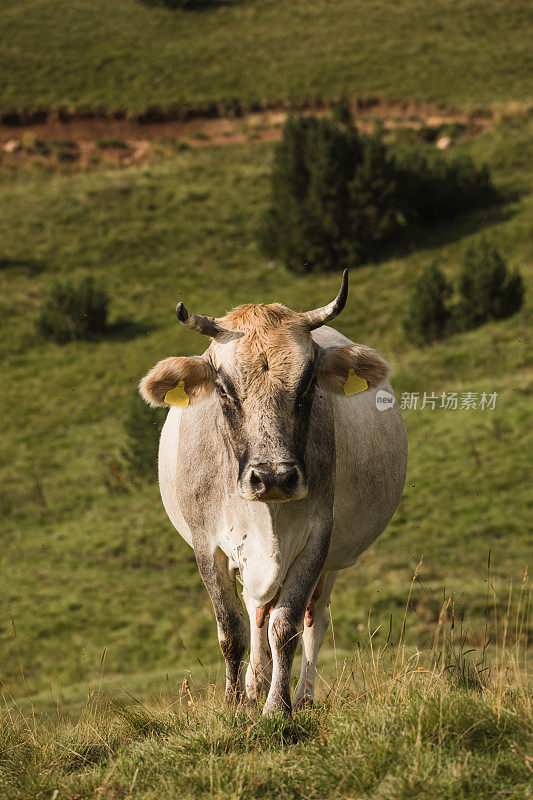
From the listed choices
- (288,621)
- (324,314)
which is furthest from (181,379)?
(288,621)

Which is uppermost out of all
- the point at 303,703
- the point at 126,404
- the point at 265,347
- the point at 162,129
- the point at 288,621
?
the point at 162,129

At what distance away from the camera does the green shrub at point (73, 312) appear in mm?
31859

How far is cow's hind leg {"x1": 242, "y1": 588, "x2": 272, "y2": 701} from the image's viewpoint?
5145mm

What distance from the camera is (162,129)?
189ft

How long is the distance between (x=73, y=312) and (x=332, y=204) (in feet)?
40.7

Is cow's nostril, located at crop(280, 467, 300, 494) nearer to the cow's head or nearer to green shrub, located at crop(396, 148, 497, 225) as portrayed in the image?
the cow's head

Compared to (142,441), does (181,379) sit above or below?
above

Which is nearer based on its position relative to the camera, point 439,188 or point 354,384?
point 354,384

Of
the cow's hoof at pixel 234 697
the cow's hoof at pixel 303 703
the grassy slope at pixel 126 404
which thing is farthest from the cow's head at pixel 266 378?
the grassy slope at pixel 126 404

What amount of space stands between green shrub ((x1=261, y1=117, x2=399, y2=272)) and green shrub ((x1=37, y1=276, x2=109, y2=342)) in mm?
8733

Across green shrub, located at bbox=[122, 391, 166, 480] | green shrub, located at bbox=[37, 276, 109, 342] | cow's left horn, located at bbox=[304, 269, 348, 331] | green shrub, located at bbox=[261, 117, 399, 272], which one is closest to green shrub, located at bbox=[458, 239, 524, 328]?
green shrub, located at bbox=[261, 117, 399, 272]

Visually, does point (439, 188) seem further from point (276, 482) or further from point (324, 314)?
point (276, 482)

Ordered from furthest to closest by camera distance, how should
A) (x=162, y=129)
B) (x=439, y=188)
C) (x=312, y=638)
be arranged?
1. (x=162, y=129)
2. (x=439, y=188)
3. (x=312, y=638)

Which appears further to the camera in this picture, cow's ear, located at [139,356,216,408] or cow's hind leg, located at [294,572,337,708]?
cow's hind leg, located at [294,572,337,708]
